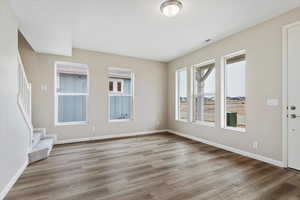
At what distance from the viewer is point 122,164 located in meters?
2.71

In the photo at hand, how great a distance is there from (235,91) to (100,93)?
142 inches

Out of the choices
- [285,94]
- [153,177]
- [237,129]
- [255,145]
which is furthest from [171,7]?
[255,145]

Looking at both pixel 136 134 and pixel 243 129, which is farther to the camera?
pixel 136 134

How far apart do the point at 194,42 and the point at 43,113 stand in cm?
429

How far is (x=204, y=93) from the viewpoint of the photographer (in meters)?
4.29

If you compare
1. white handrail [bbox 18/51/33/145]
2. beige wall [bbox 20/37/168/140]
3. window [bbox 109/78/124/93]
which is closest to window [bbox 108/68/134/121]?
window [bbox 109/78/124/93]

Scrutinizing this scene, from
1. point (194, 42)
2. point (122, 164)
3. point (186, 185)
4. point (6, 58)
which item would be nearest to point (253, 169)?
point (186, 185)

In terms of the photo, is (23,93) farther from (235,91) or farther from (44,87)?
(235,91)

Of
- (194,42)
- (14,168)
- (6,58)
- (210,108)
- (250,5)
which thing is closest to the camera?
(6,58)

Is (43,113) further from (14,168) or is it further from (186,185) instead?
(186,185)

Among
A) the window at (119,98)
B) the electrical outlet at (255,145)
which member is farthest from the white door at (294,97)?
the window at (119,98)

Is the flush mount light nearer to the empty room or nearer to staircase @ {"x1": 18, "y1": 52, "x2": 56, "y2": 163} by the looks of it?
the empty room

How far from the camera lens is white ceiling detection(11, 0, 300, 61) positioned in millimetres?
2250

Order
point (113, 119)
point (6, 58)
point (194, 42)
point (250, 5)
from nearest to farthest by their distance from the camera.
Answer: point (6, 58) < point (250, 5) < point (194, 42) < point (113, 119)
